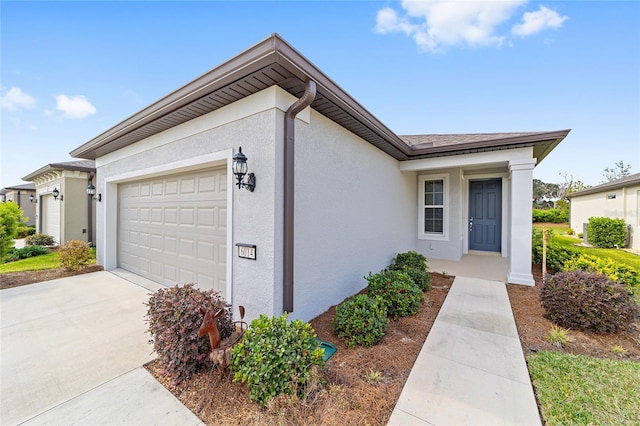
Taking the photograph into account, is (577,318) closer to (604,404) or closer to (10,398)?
(604,404)

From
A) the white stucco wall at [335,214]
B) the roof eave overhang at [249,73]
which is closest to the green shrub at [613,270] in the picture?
the white stucco wall at [335,214]

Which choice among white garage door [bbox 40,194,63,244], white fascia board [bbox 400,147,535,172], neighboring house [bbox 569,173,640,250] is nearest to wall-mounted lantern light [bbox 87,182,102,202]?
white garage door [bbox 40,194,63,244]

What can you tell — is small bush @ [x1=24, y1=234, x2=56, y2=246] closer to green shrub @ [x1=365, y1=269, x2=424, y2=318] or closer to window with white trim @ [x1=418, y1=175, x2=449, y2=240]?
green shrub @ [x1=365, y1=269, x2=424, y2=318]

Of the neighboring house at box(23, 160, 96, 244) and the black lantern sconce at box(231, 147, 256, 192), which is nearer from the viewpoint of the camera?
the black lantern sconce at box(231, 147, 256, 192)

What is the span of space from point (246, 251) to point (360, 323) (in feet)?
5.74

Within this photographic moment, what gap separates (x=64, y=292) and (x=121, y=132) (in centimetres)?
340

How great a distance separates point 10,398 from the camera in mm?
2225

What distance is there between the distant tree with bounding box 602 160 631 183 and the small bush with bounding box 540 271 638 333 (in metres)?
38.8

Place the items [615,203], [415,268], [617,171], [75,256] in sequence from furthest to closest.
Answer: [617,171] < [615,203] < [75,256] < [415,268]

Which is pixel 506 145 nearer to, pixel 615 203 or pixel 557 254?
pixel 557 254

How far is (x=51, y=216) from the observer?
11477 mm

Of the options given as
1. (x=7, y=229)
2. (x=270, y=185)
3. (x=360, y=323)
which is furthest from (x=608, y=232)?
(x=7, y=229)

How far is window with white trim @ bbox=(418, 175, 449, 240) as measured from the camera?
7.84 meters

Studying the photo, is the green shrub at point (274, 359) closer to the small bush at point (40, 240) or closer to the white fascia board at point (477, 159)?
the white fascia board at point (477, 159)
